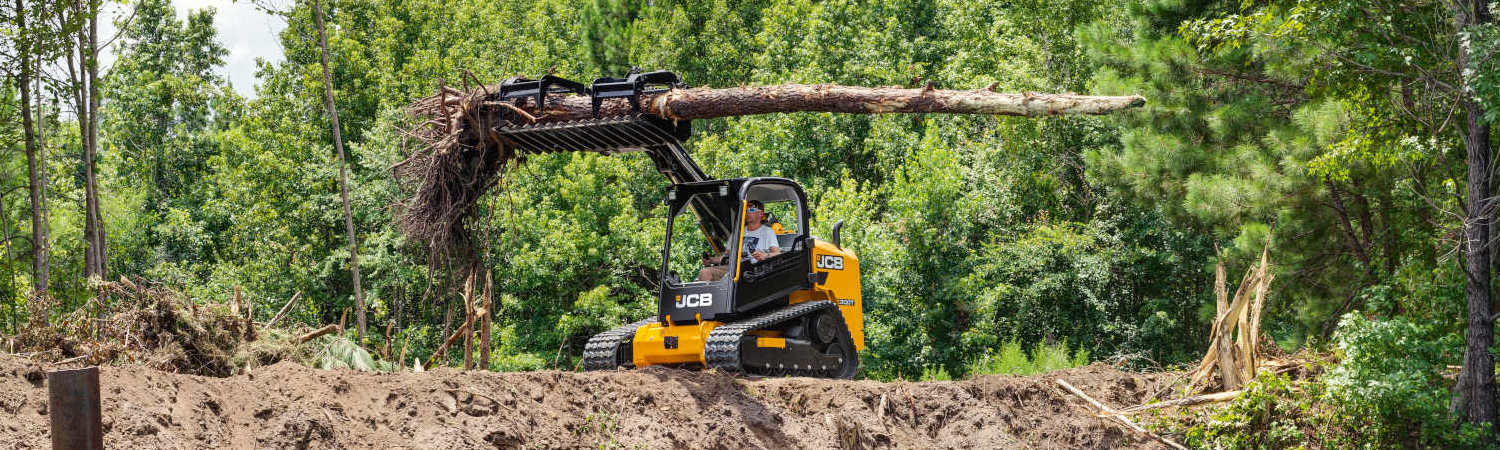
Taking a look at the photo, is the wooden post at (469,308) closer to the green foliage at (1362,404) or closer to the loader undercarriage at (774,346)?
the loader undercarriage at (774,346)

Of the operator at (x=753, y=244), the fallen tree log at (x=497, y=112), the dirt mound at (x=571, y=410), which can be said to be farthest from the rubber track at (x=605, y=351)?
the fallen tree log at (x=497, y=112)

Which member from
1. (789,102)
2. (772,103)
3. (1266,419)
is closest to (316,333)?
(772,103)

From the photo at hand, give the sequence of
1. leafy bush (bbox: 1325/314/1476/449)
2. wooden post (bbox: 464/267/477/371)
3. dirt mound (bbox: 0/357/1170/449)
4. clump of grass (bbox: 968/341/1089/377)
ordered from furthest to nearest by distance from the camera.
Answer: clump of grass (bbox: 968/341/1089/377), wooden post (bbox: 464/267/477/371), leafy bush (bbox: 1325/314/1476/449), dirt mound (bbox: 0/357/1170/449)

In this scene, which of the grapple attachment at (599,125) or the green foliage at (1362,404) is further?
the grapple attachment at (599,125)

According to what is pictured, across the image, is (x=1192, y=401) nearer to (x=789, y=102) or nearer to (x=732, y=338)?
(x=732, y=338)

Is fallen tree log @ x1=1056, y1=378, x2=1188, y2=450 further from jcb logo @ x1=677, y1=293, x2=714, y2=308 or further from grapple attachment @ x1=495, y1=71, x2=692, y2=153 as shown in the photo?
grapple attachment @ x1=495, y1=71, x2=692, y2=153

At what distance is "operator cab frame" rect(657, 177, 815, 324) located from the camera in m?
9.81

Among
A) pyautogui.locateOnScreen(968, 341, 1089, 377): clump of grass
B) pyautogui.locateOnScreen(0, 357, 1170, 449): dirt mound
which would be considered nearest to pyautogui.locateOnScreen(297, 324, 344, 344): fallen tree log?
pyautogui.locateOnScreen(0, 357, 1170, 449): dirt mound

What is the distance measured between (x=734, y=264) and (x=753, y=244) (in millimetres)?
567

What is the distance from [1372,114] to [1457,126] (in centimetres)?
81

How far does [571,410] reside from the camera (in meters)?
8.05

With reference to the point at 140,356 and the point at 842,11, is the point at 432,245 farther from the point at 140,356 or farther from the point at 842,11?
the point at 842,11

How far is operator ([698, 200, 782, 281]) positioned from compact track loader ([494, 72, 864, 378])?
0.17 feet

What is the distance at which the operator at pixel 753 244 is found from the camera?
401 inches
